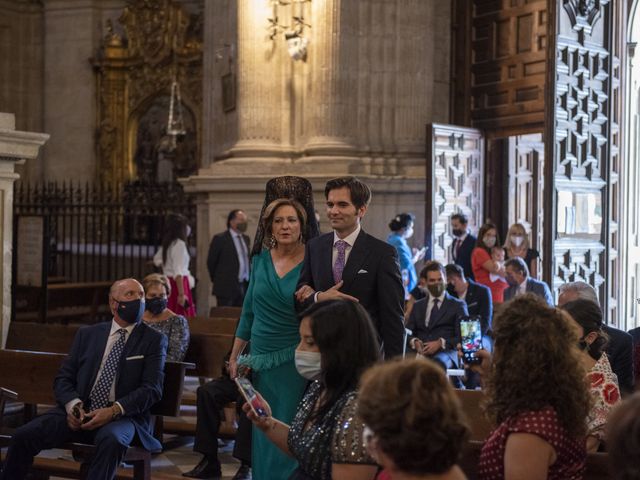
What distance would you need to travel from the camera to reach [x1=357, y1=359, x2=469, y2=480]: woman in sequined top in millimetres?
2816

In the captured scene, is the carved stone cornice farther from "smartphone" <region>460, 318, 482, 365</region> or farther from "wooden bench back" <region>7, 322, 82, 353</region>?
"wooden bench back" <region>7, 322, 82, 353</region>

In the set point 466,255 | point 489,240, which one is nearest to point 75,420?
Answer: point 489,240

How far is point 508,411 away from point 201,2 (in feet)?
55.4

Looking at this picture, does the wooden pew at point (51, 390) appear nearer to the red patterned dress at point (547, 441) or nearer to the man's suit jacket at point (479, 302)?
the red patterned dress at point (547, 441)

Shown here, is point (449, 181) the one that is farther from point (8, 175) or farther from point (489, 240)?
point (8, 175)

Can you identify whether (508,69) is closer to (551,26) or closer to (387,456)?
(551,26)

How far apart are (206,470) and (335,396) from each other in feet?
11.3

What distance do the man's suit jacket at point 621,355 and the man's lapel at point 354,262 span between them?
158 centimetres

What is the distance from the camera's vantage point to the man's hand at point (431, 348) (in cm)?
822

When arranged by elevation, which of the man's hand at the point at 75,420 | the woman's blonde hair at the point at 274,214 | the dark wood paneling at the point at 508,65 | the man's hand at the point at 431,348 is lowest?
the man's hand at the point at 75,420

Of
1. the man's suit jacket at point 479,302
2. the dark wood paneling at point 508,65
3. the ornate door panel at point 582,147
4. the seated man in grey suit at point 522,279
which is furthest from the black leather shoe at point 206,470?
the dark wood paneling at point 508,65

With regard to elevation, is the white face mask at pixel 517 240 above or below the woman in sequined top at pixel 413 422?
above

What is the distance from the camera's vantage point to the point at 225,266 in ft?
38.3

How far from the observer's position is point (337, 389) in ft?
12.3
